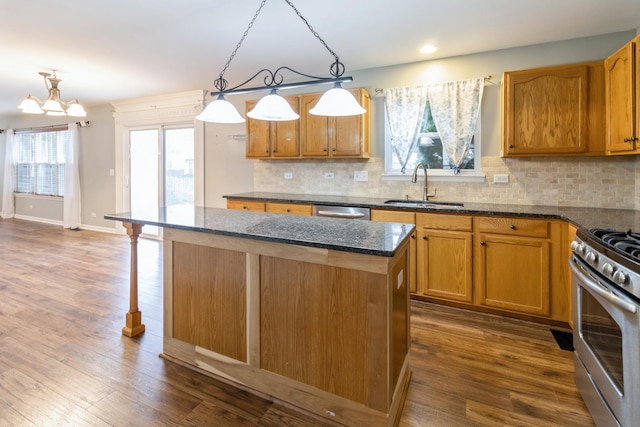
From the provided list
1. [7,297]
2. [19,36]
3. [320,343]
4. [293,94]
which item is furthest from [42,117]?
[320,343]

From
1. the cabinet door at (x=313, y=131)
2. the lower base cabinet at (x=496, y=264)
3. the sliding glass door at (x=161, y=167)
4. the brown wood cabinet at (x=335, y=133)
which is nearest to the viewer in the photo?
the lower base cabinet at (x=496, y=264)

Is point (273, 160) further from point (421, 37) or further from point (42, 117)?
point (42, 117)

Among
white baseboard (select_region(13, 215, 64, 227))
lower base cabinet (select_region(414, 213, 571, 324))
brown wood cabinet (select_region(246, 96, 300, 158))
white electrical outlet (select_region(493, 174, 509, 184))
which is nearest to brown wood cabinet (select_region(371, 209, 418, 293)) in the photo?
lower base cabinet (select_region(414, 213, 571, 324))

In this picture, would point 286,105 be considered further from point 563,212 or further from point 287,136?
point 563,212

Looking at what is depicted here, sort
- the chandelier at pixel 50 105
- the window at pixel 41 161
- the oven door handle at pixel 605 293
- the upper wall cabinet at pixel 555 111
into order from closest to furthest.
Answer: the oven door handle at pixel 605 293 → the upper wall cabinet at pixel 555 111 → the chandelier at pixel 50 105 → the window at pixel 41 161

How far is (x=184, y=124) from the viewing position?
549cm

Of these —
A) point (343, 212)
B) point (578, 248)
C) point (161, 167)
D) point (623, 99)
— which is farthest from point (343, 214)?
point (161, 167)

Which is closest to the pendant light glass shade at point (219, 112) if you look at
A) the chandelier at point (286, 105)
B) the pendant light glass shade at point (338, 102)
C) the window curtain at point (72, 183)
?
the chandelier at point (286, 105)

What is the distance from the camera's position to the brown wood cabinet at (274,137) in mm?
4051

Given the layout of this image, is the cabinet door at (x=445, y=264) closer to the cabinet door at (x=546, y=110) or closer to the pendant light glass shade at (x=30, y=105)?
the cabinet door at (x=546, y=110)

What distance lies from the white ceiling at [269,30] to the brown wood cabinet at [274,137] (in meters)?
0.63

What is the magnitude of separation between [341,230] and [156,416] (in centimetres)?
134

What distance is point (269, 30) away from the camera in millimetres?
2986

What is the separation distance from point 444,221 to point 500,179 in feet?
2.98
